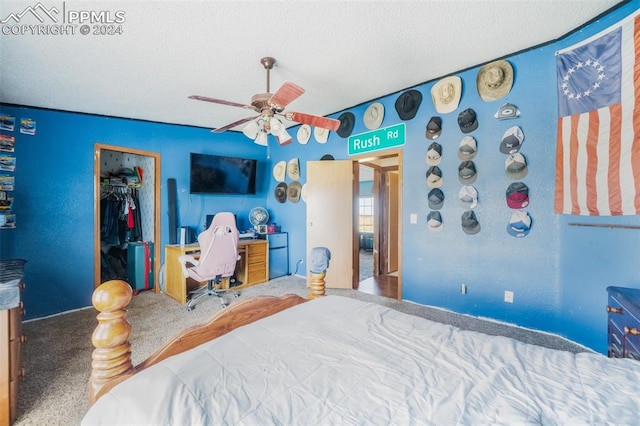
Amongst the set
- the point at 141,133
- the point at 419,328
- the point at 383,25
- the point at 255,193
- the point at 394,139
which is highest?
the point at 383,25

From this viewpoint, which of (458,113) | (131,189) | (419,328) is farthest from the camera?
(131,189)

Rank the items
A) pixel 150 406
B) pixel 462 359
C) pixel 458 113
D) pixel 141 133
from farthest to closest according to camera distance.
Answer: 1. pixel 141 133
2. pixel 458 113
3. pixel 462 359
4. pixel 150 406

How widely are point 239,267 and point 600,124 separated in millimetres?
4232

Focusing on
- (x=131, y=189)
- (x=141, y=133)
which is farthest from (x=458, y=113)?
(x=131, y=189)

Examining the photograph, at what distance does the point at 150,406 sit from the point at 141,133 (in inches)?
160

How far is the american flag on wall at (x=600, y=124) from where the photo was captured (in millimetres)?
1678

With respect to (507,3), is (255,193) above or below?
below

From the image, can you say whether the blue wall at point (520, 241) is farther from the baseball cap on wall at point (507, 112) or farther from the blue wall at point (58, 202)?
the blue wall at point (58, 202)

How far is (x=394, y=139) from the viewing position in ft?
10.8

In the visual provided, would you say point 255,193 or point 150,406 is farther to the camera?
point 255,193

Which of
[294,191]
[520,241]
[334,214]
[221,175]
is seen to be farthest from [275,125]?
[520,241]

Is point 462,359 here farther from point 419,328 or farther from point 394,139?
point 394,139

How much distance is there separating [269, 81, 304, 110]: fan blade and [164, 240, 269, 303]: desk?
7.59 ft

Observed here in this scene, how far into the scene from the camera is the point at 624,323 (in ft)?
4.52
